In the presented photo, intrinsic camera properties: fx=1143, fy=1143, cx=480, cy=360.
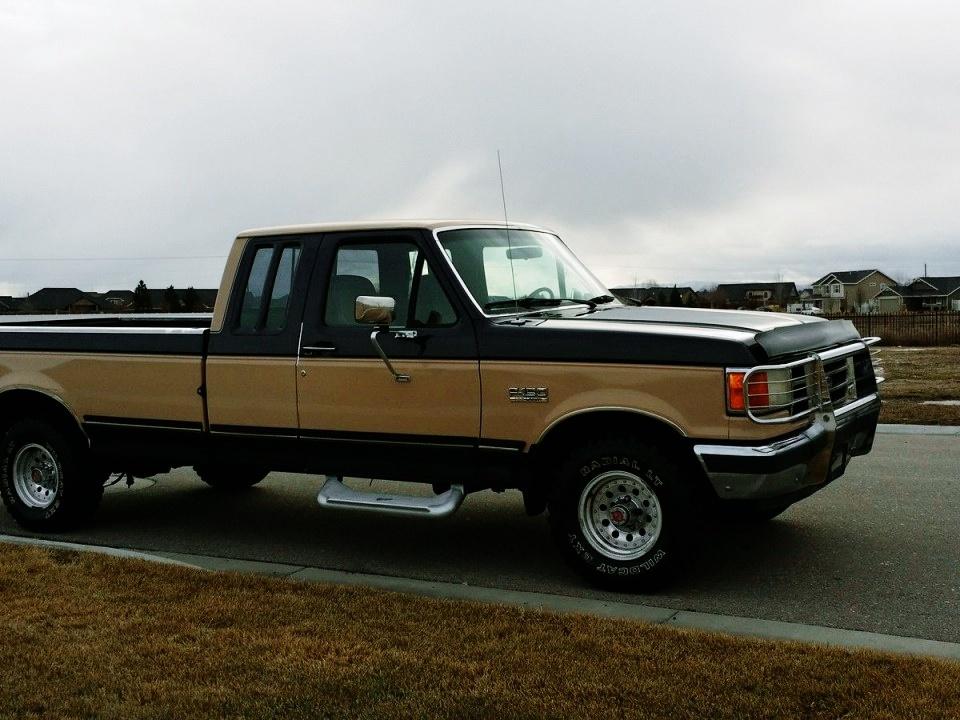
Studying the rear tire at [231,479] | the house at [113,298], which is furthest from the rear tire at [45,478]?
the house at [113,298]

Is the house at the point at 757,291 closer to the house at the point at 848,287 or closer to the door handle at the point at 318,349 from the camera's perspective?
the house at the point at 848,287

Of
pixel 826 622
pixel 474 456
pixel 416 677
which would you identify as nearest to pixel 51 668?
pixel 416 677

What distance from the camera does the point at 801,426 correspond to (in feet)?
21.5

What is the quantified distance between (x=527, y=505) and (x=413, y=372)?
1103 mm

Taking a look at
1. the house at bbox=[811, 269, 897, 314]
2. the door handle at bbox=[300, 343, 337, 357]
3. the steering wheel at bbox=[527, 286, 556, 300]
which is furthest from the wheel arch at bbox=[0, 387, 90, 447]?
the house at bbox=[811, 269, 897, 314]

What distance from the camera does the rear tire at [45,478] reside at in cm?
874

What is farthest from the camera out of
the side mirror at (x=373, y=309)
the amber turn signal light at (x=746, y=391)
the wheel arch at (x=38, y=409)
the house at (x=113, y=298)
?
the house at (x=113, y=298)

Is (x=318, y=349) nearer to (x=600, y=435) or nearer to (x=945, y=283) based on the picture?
(x=600, y=435)

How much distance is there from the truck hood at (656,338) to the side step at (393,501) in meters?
0.99

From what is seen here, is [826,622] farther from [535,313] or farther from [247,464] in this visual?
[247,464]

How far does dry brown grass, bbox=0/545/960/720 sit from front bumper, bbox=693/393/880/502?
1.01 metres

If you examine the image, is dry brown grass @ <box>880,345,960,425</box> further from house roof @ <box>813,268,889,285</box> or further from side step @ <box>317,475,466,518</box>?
house roof @ <box>813,268,889,285</box>

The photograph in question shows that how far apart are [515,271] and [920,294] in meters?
151

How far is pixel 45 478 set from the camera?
8984 millimetres
